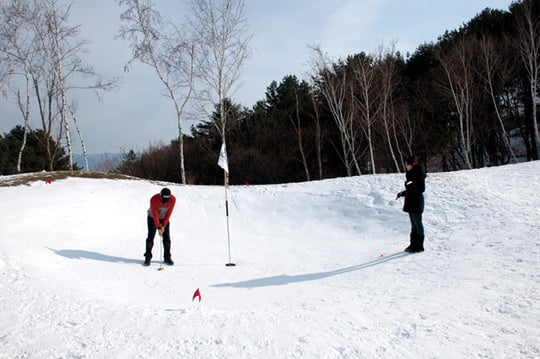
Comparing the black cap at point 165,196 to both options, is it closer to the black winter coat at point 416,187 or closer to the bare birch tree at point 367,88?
the black winter coat at point 416,187

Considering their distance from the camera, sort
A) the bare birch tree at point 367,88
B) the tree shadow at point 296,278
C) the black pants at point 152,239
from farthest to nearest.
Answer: the bare birch tree at point 367,88
the black pants at point 152,239
the tree shadow at point 296,278

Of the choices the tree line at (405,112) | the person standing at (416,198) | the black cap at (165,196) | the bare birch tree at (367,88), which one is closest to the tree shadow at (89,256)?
the black cap at (165,196)

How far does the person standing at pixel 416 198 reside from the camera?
7.12m

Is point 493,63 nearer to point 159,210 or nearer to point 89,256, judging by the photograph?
point 159,210

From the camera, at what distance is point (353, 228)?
10297mm

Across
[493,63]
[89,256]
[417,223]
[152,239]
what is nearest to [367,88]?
[493,63]

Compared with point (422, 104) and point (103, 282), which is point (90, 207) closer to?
point (103, 282)

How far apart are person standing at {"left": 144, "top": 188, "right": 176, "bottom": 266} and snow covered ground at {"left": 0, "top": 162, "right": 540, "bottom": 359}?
14.4 inches

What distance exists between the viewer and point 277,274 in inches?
278

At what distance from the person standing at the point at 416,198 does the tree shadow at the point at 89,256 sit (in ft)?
Answer: 21.2

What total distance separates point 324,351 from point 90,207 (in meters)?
9.43

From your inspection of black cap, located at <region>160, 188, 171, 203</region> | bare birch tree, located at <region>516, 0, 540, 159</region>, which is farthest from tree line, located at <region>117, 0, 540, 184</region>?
black cap, located at <region>160, 188, 171, 203</region>

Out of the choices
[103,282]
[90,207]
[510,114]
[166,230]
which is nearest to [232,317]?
[103,282]

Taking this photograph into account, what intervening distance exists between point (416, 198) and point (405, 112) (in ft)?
70.3
